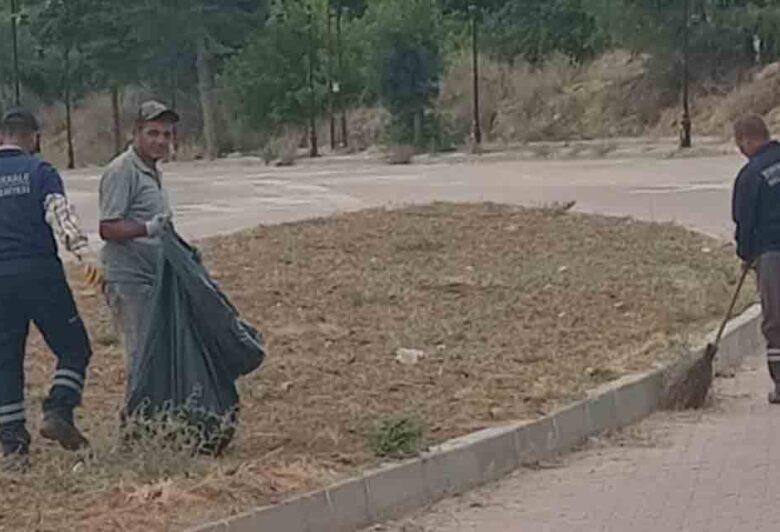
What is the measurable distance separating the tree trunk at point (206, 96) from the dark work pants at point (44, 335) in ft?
229

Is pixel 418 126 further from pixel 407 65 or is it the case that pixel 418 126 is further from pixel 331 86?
pixel 331 86

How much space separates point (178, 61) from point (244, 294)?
68.6 m

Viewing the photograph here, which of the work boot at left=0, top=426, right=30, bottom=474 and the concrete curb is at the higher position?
the work boot at left=0, top=426, right=30, bottom=474

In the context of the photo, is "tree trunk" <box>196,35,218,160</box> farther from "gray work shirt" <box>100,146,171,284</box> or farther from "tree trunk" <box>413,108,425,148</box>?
"gray work shirt" <box>100,146,171,284</box>

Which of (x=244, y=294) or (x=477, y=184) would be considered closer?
(x=244, y=294)

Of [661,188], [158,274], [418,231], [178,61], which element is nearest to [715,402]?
[158,274]

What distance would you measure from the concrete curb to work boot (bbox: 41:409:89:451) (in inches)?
56.8

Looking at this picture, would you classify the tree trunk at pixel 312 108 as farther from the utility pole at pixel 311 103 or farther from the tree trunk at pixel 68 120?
the tree trunk at pixel 68 120

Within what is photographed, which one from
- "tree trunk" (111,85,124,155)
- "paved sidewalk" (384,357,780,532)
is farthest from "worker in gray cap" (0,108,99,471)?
"tree trunk" (111,85,124,155)

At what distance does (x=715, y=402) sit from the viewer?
11438mm

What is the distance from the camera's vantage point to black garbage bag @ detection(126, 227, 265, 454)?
8383mm

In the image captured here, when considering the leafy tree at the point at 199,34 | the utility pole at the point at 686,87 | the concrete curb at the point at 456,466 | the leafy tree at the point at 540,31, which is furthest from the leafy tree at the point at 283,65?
the concrete curb at the point at 456,466

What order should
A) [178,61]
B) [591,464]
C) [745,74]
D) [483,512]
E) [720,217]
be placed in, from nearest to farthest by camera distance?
[483,512] < [591,464] < [720,217] < [745,74] < [178,61]

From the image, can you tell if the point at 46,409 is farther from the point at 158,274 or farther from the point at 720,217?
the point at 720,217
